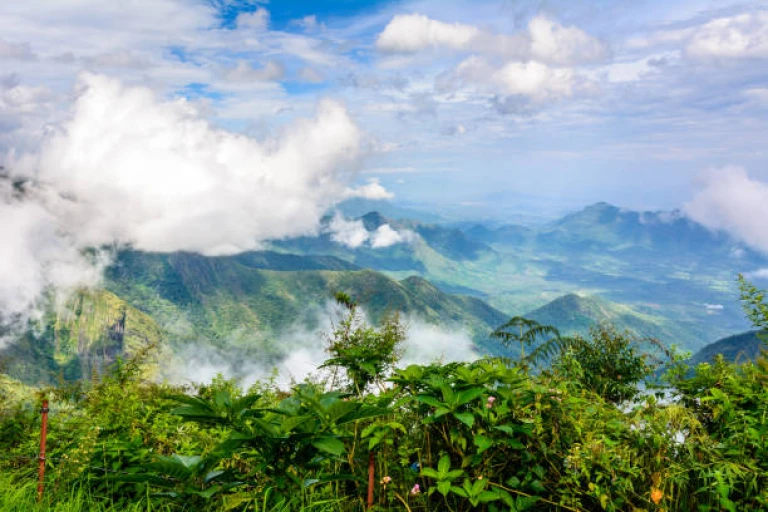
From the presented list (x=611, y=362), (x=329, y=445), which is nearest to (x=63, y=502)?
(x=329, y=445)

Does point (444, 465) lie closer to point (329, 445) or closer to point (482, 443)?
point (482, 443)

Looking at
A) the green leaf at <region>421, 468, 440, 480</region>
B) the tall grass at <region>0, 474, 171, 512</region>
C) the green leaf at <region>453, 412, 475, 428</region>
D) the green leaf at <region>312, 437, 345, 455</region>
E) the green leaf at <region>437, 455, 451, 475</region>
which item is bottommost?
the tall grass at <region>0, 474, 171, 512</region>

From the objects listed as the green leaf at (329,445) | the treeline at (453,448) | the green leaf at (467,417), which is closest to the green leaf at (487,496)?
the treeline at (453,448)

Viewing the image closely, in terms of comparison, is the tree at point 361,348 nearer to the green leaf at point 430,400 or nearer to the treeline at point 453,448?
the treeline at point 453,448

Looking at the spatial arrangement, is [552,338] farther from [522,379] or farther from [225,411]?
[225,411]

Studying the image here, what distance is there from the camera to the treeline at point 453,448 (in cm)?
315

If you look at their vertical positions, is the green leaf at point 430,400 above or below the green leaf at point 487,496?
above

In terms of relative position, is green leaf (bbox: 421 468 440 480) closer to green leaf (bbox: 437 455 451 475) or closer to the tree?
green leaf (bbox: 437 455 451 475)

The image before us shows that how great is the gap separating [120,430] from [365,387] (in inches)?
89.9

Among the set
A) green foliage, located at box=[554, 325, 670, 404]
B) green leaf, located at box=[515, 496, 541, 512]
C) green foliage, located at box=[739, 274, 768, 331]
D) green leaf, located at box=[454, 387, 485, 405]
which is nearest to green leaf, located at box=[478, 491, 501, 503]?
green leaf, located at box=[515, 496, 541, 512]

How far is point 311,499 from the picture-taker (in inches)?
142

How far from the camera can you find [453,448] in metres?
3.61

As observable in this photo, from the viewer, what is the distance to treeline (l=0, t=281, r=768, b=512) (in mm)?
3150

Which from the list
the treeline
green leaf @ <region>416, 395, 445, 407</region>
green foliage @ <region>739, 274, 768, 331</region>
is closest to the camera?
the treeline
